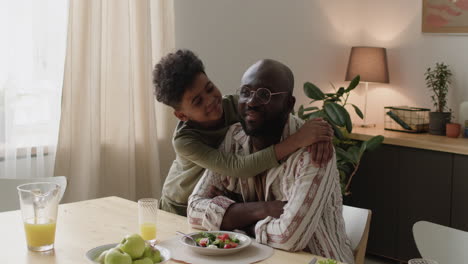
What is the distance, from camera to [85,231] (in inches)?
82.8

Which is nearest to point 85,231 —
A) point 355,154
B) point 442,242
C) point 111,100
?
point 442,242

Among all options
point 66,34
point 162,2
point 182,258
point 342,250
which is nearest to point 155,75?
point 182,258

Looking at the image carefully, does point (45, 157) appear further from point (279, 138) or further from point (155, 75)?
point (279, 138)

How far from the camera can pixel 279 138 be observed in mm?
2152

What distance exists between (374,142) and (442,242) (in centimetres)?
170

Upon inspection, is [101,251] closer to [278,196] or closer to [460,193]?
[278,196]

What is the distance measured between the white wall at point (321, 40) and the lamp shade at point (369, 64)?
0.45 feet

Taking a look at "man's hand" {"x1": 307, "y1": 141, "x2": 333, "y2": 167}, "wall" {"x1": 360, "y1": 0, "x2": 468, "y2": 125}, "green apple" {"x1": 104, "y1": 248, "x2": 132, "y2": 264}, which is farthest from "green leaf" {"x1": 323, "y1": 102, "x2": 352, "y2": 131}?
"green apple" {"x1": 104, "y1": 248, "x2": 132, "y2": 264}

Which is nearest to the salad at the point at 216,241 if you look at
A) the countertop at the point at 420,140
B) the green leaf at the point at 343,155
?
the green leaf at the point at 343,155

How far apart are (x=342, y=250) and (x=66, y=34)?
6.36 feet

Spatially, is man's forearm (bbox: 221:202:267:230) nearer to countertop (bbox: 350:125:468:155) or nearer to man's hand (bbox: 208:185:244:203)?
man's hand (bbox: 208:185:244:203)

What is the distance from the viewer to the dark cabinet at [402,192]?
148 inches

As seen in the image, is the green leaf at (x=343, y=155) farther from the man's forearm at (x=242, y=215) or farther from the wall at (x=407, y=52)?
the man's forearm at (x=242, y=215)

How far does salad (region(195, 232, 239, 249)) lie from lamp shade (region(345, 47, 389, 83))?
2804 mm
